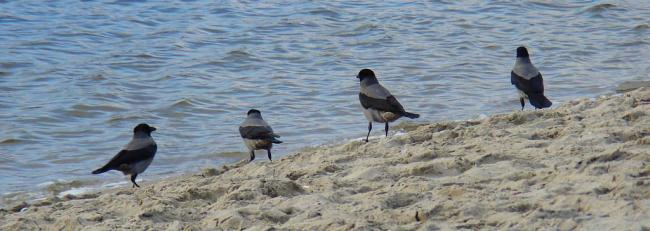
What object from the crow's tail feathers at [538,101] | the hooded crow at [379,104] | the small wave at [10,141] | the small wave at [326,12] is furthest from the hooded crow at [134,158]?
the small wave at [326,12]

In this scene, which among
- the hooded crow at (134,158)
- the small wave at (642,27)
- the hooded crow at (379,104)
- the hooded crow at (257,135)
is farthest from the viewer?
the small wave at (642,27)

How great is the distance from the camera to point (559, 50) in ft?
57.7

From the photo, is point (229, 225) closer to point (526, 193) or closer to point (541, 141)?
point (526, 193)

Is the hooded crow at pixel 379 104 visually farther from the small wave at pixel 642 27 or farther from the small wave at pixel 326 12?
the small wave at pixel 326 12

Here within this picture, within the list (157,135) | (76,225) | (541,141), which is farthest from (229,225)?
(157,135)

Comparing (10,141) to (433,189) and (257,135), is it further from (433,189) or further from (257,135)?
(433,189)

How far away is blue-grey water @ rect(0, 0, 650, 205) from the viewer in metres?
12.5

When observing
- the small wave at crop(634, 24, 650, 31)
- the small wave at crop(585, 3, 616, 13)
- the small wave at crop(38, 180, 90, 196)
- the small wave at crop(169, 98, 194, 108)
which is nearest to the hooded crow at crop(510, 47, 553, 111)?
the small wave at crop(169, 98, 194, 108)

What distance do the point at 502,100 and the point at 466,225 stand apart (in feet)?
26.3

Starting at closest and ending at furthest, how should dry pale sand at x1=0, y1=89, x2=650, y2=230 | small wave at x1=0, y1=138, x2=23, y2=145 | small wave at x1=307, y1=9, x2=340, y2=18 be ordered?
dry pale sand at x1=0, y1=89, x2=650, y2=230 → small wave at x1=0, y1=138, x2=23, y2=145 → small wave at x1=307, y1=9, x2=340, y2=18

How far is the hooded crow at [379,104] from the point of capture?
10938 mm

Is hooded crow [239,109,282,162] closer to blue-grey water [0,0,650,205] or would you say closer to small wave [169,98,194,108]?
blue-grey water [0,0,650,205]

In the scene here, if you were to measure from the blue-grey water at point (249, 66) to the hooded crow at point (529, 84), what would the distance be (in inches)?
48.7

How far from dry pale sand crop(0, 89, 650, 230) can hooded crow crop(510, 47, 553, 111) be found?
5.19ft
